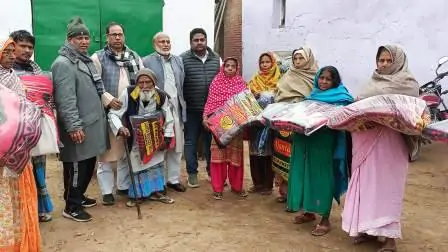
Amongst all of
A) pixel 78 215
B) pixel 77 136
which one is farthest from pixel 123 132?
pixel 78 215

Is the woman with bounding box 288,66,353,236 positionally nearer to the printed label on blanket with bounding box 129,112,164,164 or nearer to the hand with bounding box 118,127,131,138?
the printed label on blanket with bounding box 129,112,164,164

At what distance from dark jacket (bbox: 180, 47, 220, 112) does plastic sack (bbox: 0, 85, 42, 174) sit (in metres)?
2.61

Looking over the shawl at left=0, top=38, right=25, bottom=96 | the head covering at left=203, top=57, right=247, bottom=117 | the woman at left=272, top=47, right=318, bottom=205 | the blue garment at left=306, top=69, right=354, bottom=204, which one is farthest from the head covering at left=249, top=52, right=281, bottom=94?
the shawl at left=0, top=38, right=25, bottom=96

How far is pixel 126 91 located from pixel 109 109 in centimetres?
24

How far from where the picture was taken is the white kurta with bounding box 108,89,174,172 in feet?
14.3

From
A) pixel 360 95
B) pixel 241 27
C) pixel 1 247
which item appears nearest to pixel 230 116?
pixel 360 95

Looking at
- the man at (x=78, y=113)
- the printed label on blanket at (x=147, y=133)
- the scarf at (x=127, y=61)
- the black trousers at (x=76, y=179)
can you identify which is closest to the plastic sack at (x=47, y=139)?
the man at (x=78, y=113)

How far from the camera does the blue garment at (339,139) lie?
147 inches

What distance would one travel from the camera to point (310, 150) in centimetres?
387

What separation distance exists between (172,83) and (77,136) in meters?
1.41

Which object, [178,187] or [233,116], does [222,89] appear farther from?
[178,187]

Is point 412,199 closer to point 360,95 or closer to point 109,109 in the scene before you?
point 360,95

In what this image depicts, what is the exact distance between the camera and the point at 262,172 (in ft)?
17.0

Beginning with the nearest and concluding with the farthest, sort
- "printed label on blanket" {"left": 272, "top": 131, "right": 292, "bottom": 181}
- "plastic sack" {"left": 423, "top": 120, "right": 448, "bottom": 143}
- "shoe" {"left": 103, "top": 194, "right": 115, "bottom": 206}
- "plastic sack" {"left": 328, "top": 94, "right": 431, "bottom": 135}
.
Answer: "plastic sack" {"left": 423, "top": 120, "right": 448, "bottom": 143} → "plastic sack" {"left": 328, "top": 94, "right": 431, "bottom": 135} → "printed label on blanket" {"left": 272, "top": 131, "right": 292, "bottom": 181} → "shoe" {"left": 103, "top": 194, "right": 115, "bottom": 206}
